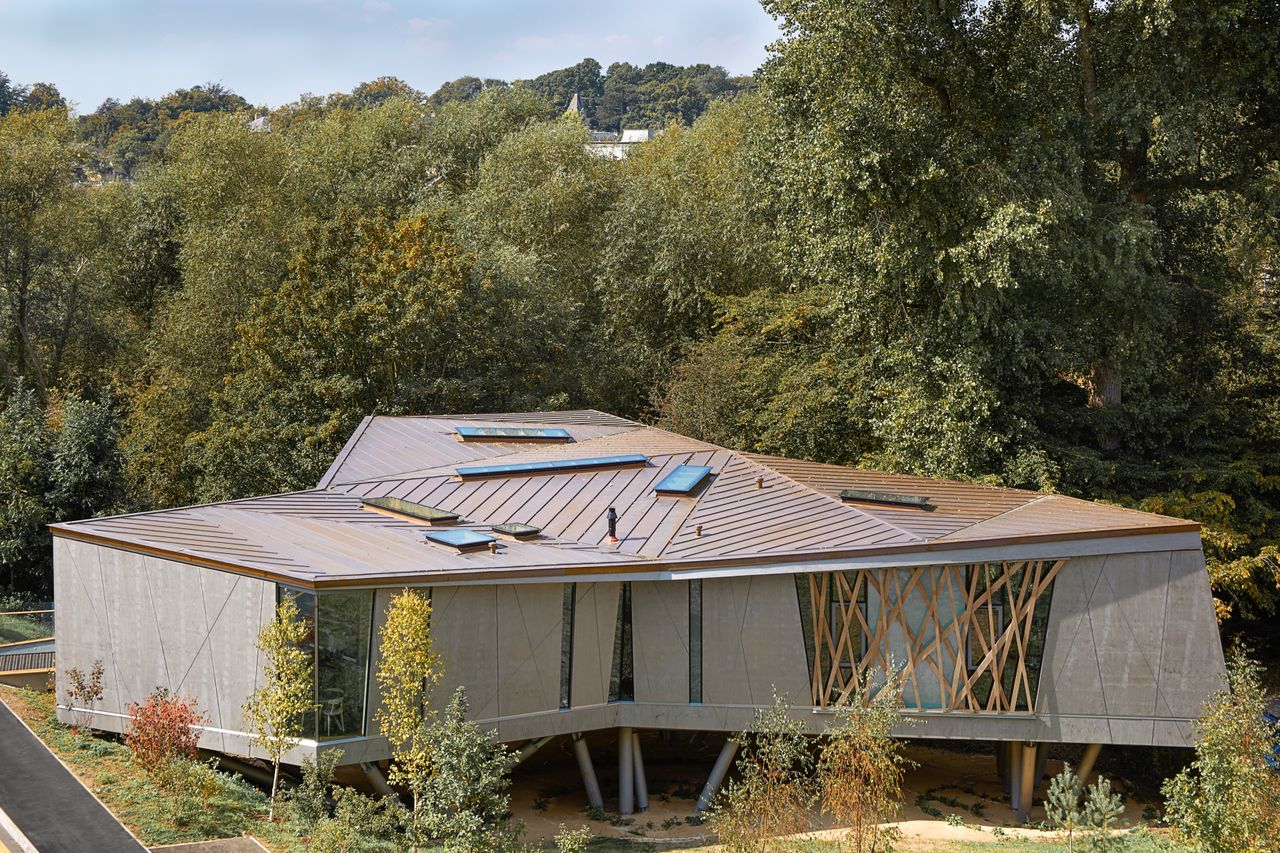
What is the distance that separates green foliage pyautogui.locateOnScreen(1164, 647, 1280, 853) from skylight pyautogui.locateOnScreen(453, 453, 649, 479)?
41.6ft

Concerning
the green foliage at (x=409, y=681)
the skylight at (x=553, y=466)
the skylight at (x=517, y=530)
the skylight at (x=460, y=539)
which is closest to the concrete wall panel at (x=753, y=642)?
the skylight at (x=517, y=530)

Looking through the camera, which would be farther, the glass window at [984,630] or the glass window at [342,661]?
the glass window at [984,630]

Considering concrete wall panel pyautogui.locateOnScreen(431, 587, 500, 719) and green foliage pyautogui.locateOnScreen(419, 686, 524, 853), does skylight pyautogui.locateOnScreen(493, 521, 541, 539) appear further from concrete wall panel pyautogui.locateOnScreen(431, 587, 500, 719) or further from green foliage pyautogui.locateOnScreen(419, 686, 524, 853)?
green foliage pyautogui.locateOnScreen(419, 686, 524, 853)

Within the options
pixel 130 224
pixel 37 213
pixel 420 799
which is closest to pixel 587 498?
pixel 420 799

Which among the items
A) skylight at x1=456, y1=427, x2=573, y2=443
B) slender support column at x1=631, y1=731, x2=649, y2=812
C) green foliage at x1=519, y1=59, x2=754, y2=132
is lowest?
slender support column at x1=631, y1=731, x2=649, y2=812

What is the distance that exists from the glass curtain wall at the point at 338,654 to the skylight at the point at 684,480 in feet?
23.9

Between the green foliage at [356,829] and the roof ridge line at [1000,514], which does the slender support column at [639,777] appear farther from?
the roof ridge line at [1000,514]

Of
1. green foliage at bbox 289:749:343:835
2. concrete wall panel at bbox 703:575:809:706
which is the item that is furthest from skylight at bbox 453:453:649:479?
green foliage at bbox 289:749:343:835

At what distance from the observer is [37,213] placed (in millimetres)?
45562

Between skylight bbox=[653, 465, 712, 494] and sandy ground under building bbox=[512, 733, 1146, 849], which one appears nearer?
sandy ground under building bbox=[512, 733, 1146, 849]

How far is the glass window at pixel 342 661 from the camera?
19.6 meters

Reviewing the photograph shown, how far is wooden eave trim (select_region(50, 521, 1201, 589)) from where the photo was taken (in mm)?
20266

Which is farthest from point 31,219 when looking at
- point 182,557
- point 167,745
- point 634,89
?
point 634,89

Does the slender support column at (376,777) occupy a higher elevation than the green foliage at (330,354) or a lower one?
lower
